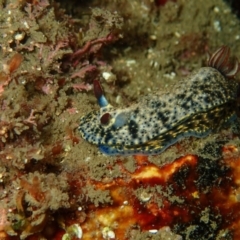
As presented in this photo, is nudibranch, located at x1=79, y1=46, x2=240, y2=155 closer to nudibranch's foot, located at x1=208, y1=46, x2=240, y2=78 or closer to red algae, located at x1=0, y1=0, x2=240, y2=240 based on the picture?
red algae, located at x1=0, y1=0, x2=240, y2=240

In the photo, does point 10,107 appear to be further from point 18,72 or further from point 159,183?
point 159,183

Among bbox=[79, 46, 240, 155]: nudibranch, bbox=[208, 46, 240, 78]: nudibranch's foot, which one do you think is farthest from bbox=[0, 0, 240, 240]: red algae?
bbox=[208, 46, 240, 78]: nudibranch's foot

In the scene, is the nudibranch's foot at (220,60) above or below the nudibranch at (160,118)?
above

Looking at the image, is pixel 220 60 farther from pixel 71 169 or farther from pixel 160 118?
pixel 71 169

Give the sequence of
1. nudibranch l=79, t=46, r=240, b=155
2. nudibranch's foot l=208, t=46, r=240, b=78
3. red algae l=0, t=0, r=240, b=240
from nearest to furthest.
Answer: red algae l=0, t=0, r=240, b=240 < nudibranch l=79, t=46, r=240, b=155 < nudibranch's foot l=208, t=46, r=240, b=78

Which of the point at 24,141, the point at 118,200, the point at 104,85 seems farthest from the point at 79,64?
the point at 118,200

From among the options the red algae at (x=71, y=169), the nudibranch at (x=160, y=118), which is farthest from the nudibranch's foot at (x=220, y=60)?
the red algae at (x=71, y=169)

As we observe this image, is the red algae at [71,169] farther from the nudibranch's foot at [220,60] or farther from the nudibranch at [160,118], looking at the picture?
the nudibranch's foot at [220,60]

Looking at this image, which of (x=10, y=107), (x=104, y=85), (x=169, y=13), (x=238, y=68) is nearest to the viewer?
(x=10, y=107)
